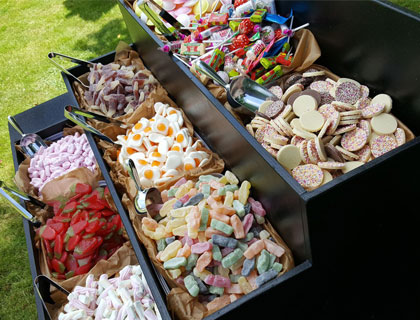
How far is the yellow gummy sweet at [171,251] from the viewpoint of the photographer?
4.78 ft

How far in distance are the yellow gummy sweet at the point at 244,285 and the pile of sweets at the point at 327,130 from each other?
0.42 metres

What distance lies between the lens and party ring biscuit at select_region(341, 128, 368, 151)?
146 centimetres

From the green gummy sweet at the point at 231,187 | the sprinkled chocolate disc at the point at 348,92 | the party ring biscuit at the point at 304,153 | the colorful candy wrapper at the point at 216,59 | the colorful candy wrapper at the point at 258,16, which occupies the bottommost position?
the green gummy sweet at the point at 231,187

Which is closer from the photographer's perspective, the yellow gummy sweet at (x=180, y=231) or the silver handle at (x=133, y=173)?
the yellow gummy sweet at (x=180, y=231)

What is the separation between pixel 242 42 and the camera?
6.79 ft

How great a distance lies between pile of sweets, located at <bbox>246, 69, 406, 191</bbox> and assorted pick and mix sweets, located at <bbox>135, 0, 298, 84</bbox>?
0.33 m

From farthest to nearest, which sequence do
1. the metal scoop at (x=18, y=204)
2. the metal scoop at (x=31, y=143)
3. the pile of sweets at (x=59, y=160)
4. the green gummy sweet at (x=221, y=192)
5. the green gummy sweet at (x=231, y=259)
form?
the metal scoop at (x=31, y=143) < the pile of sweets at (x=59, y=160) < the metal scoop at (x=18, y=204) < the green gummy sweet at (x=221, y=192) < the green gummy sweet at (x=231, y=259)

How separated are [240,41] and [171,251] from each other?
1.24 meters

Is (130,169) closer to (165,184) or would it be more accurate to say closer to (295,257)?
(165,184)

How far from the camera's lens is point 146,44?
8.43 ft

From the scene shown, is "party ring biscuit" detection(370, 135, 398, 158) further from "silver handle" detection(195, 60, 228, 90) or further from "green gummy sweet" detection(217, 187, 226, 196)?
"silver handle" detection(195, 60, 228, 90)

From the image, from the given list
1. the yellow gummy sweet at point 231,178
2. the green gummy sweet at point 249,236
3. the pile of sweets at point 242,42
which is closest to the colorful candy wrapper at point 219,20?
the pile of sweets at point 242,42

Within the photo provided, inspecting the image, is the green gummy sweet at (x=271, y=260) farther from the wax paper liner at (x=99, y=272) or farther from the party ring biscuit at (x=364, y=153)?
the wax paper liner at (x=99, y=272)

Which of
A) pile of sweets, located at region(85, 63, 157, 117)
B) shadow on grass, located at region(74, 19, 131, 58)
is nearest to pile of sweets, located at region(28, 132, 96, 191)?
pile of sweets, located at region(85, 63, 157, 117)
